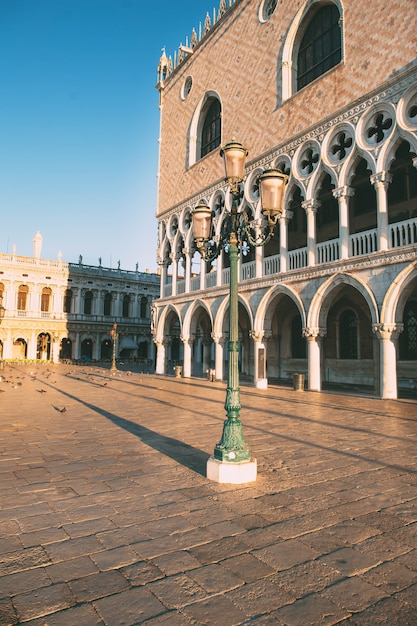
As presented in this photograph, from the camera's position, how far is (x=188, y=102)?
24266mm

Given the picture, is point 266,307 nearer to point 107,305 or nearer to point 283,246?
point 283,246

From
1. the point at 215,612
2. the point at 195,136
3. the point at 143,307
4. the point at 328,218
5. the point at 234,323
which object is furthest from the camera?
the point at 143,307

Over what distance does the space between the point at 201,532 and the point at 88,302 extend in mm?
44729

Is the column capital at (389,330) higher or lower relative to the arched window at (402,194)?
lower

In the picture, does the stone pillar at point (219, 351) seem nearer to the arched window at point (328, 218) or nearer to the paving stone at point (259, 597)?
the arched window at point (328, 218)

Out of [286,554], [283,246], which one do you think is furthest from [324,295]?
[286,554]

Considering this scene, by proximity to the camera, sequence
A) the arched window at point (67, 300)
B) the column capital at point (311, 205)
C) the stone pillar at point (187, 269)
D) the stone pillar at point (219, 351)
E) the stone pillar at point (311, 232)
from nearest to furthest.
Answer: the stone pillar at point (311, 232) → the column capital at point (311, 205) → the stone pillar at point (219, 351) → the stone pillar at point (187, 269) → the arched window at point (67, 300)

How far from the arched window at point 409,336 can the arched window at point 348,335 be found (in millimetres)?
2140

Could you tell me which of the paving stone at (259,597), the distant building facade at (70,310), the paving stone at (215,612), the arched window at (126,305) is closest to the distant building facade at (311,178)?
the paving stone at (259,597)

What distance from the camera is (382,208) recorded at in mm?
12906

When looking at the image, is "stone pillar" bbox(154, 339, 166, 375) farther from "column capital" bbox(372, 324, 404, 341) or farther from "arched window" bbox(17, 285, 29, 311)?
"arched window" bbox(17, 285, 29, 311)

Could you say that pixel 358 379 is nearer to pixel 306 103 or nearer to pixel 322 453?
pixel 306 103

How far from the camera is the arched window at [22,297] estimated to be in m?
42.3

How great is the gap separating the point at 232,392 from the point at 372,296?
361 inches
